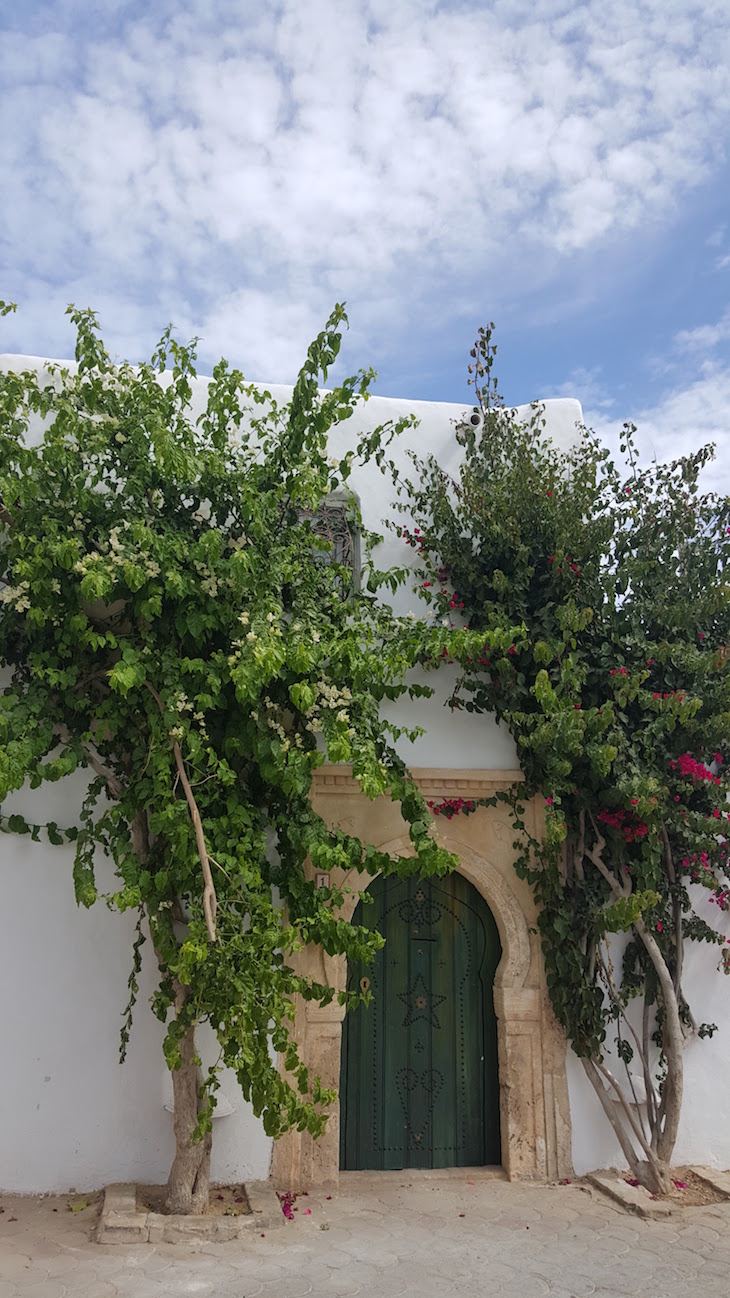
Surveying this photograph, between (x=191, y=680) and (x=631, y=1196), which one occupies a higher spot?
(x=191, y=680)

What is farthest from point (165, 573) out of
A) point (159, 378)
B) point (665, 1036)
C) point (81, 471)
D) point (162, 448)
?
point (665, 1036)

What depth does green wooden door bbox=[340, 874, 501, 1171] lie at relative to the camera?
16.0ft

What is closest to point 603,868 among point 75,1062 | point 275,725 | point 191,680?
point 275,725

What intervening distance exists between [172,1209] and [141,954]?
112 cm

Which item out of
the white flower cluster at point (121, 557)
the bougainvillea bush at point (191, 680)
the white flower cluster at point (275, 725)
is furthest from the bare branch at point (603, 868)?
the white flower cluster at point (121, 557)

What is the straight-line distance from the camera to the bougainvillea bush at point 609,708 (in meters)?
4.72

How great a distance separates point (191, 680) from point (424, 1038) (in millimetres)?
2375

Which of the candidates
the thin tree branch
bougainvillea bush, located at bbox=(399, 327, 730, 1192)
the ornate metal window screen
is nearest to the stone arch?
bougainvillea bush, located at bbox=(399, 327, 730, 1192)

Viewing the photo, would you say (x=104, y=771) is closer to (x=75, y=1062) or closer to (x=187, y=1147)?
(x=75, y=1062)

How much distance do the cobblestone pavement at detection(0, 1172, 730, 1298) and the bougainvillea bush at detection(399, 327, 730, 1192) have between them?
0.65 metres

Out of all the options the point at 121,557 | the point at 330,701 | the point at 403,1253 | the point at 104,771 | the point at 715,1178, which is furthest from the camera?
the point at 715,1178

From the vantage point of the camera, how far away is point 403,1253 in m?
3.74

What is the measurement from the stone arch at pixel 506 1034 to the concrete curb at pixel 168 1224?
1.77 ft

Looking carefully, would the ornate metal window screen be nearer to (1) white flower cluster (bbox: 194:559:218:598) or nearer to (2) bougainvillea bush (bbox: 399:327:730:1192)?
(2) bougainvillea bush (bbox: 399:327:730:1192)
